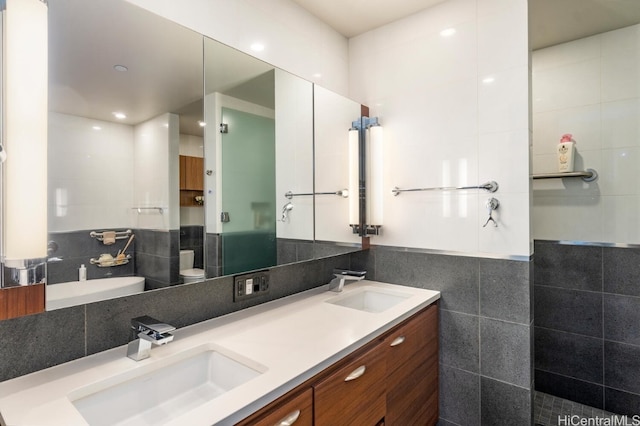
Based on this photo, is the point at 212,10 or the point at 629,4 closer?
the point at 212,10

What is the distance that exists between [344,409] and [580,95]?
2.59 meters

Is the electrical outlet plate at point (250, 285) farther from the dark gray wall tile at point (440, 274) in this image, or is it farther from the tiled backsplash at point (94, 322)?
the dark gray wall tile at point (440, 274)

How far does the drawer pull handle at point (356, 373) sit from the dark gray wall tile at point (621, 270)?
1984 millimetres

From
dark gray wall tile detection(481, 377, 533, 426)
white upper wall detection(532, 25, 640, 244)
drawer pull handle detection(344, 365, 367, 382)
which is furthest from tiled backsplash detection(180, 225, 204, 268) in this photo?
white upper wall detection(532, 25, 640, 244)

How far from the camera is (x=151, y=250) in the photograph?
1.14 m

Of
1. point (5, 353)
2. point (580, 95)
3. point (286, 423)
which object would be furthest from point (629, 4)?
point (5, 353)

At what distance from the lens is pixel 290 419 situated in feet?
3.10

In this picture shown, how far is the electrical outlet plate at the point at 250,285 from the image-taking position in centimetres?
156

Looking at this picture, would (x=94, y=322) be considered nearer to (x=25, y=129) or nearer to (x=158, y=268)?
(x=158, y=268)

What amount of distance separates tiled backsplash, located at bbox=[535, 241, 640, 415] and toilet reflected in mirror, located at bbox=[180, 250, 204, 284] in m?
2.43

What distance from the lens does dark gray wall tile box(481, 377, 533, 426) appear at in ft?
5.40

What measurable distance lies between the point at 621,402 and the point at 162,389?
9.19ft

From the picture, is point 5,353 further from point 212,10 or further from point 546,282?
point 546,282

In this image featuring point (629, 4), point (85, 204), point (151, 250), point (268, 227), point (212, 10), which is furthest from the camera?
point (629, 4)
